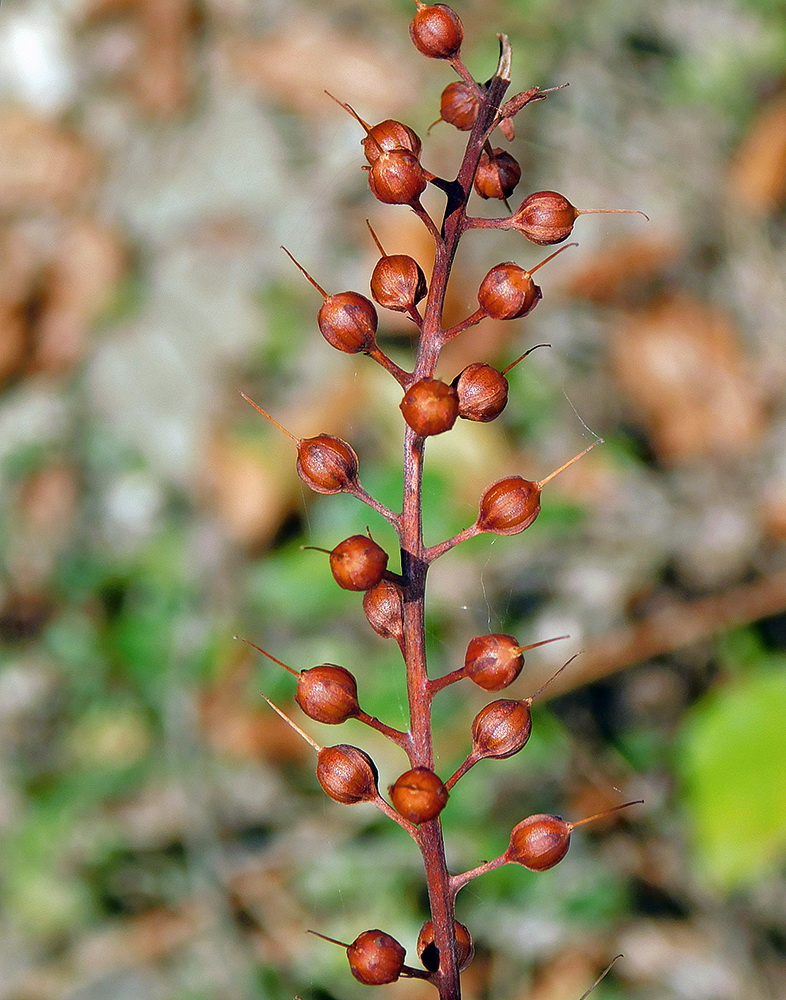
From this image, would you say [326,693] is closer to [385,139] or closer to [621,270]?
[385,139]

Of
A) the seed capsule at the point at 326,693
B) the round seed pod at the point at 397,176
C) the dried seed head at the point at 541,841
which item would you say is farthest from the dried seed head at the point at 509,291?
the dried seed head at the point at 541,841

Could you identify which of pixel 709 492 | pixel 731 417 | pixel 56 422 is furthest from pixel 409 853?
pixel 56 422

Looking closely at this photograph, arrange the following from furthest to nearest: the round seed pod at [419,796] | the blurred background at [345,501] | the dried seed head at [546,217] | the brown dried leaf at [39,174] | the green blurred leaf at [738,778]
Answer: the brown dried leaf at [39,174]
the blurred background at [345,501]
the green blurred leaf at [738,778]
the dried seed head at [546,217]
the round seed pod at [419,796]

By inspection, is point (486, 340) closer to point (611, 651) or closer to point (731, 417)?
point (731, 417)

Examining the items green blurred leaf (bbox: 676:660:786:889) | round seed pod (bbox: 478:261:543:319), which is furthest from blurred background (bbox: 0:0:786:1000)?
round seed pod (bbox: 478:261:543:319)

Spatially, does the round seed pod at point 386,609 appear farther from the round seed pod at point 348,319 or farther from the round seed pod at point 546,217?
the round seed pod at point 546,217

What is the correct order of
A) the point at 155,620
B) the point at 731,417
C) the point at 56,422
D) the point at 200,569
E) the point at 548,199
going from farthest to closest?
1. the point at 56,422
2. the point at 731,417
3. the point at 200,569
4. the point at 155,620
5. the point at 548,199

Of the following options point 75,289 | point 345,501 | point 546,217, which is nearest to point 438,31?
point 546,217
